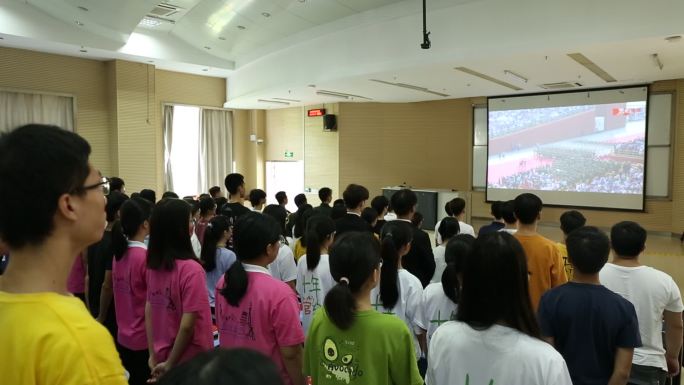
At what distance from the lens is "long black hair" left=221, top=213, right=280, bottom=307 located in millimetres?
1848

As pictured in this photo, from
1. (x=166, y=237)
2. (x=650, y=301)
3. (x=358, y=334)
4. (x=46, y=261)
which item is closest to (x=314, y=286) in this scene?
(x=166, y=237)

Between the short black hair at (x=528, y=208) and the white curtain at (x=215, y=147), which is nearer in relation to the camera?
the short black hair at (x=528, y=208)

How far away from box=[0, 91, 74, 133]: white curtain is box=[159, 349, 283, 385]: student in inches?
356

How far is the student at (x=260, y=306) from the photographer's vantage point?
1815 mm

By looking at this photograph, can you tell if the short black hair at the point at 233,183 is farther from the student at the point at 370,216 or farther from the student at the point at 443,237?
the student at the point at 443,237

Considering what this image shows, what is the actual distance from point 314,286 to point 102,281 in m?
1.39

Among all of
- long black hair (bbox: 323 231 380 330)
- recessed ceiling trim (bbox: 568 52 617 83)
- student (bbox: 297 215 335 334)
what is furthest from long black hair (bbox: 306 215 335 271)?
recessed ceiling trim (bbox: 568 52 617 83)

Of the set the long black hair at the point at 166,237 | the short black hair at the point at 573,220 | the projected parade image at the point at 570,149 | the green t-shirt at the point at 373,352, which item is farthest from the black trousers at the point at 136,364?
the projected parade image at the point at 570,149

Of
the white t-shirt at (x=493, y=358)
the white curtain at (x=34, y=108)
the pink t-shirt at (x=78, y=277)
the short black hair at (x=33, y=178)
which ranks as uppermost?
the white curtain at (x=34, y=108)

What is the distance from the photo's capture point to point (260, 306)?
1.83m

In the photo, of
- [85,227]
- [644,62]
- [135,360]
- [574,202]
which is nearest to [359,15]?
[644,62]

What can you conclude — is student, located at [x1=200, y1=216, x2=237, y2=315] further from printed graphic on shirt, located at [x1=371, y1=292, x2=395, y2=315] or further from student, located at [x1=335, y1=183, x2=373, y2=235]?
printed graphic on shirt, located at [x1=371, y1=292, x2=395, y2=315]

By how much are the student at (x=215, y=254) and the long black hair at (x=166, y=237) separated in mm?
819

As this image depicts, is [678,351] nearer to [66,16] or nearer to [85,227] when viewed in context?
[85,227]
